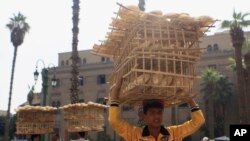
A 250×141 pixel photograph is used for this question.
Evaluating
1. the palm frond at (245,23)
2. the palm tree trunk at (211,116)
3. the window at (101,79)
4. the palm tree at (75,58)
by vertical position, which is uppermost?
the palm frond at (245,23)

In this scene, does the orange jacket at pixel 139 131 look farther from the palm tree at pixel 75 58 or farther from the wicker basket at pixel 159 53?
the palm tree at pixel 75 58

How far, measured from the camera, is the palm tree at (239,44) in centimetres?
2772

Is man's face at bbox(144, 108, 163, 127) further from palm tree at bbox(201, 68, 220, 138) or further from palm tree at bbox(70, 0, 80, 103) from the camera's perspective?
palm tree at bbox(201, 68, 220, 138)

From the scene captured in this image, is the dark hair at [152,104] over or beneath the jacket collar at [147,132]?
over

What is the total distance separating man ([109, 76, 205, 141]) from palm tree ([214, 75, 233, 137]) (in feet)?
128

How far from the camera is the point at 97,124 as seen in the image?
888 cm

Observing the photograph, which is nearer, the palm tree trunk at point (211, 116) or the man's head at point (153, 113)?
the man's head at point (153, 113)

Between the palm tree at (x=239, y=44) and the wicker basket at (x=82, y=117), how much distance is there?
20822 millimetres

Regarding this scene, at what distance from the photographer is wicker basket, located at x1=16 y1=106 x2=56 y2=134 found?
795 centimetres

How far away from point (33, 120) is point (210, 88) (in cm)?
3579

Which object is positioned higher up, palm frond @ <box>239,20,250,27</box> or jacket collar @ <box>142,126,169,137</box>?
palm frond @ <box>239,20,250,27</box>

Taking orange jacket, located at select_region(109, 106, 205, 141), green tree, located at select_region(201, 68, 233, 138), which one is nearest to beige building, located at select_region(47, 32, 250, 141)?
green tree, located at select_region(201, 68, 233, 138)

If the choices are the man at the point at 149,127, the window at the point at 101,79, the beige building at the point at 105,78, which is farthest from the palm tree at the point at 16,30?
the man at the point at 149,127

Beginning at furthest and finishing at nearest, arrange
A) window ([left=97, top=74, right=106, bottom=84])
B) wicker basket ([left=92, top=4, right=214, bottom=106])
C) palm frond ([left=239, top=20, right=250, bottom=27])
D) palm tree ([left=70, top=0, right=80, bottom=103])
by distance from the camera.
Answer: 1. window ([left=97, top=74, right=106, bottom=84])
2. palm frond ([left=239, top=20, right=250, bottom=27])
3. palm tree ([left=70, top=0, right=80, bottom=103])
4. wicker basket ([left=92, top=4, right=214, bottom=106])
